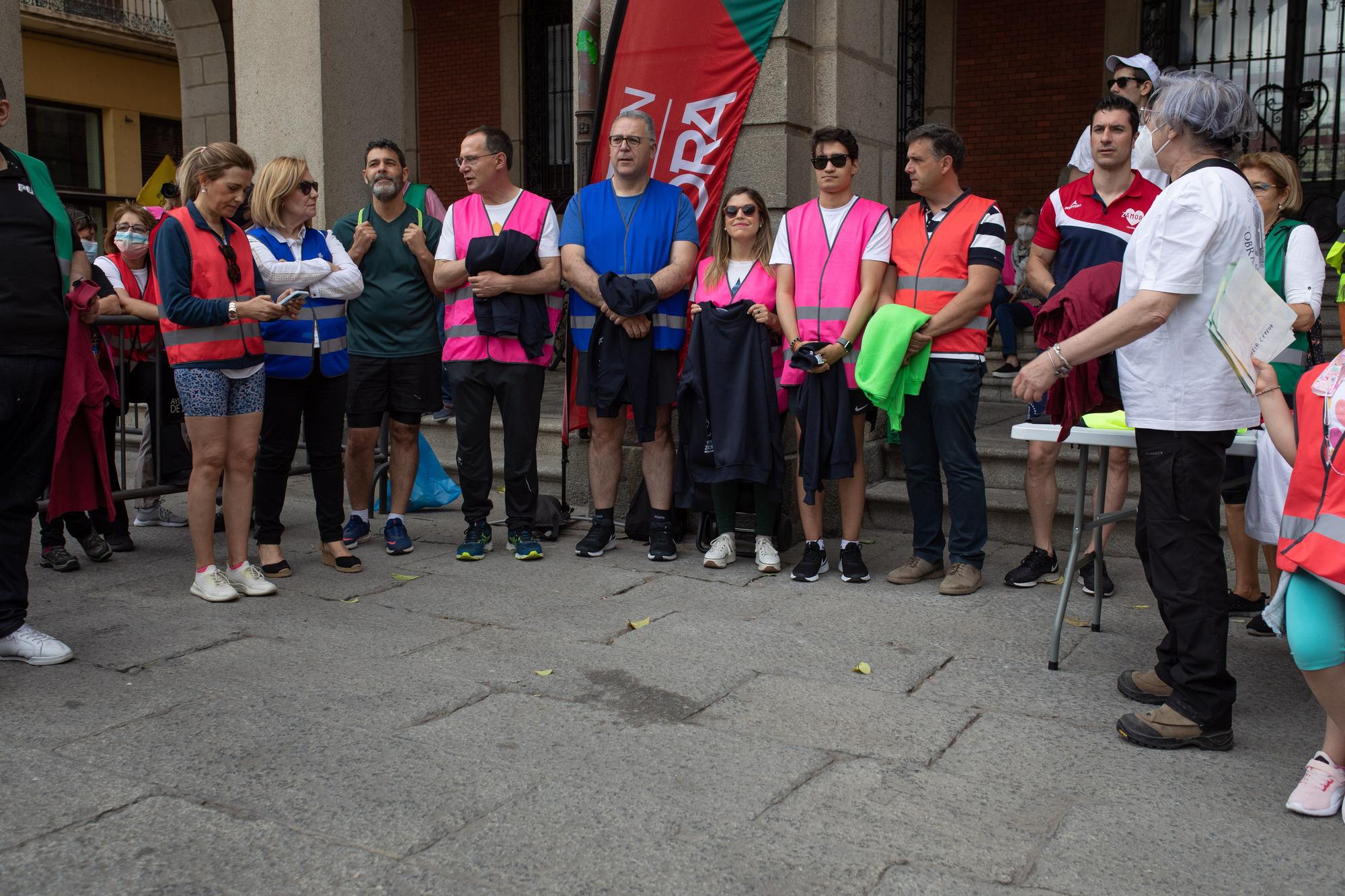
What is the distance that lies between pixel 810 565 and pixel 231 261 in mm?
2946

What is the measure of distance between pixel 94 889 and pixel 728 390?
3.74m

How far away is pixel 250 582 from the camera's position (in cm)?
543

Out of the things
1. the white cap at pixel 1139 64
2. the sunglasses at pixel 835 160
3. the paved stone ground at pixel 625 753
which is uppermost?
the white cap at pixel 1139 64

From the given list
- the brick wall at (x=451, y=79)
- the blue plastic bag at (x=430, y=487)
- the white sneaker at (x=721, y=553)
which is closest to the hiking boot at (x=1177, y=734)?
the white sneaker at (x=721, y=553)

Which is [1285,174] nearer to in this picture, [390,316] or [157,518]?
[390,316]

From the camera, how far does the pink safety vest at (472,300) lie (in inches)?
239

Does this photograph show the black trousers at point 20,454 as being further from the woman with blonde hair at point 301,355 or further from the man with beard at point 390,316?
the man with beard at point 390,316

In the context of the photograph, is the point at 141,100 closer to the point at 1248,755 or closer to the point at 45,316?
the point at 45,316

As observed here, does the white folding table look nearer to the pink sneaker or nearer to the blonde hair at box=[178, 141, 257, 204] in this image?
the pink sneaker

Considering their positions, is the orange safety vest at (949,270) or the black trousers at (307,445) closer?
the orange safety vest at (949,270)

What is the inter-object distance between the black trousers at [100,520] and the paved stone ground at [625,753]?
67 cm

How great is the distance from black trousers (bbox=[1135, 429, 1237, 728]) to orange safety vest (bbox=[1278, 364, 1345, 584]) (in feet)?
1.49

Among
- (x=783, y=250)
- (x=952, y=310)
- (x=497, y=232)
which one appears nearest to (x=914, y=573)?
(x=952, y=310)

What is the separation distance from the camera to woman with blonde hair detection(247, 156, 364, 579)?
5.61 metres
